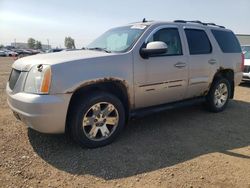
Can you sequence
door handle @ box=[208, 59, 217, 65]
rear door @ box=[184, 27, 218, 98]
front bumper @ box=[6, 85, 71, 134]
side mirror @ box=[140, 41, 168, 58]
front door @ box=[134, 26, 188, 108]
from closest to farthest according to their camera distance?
front bumper @ box=[6, 85, 71, 134] < side mirror @ box=[140, 41, 168, 58] < front door @ box=[134, 26, 188, 108] < rear door @ box=[184, 27, 218, 98] < door handle @ box=[208, 59, 217, 65]

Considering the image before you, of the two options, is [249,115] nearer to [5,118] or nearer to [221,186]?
[221,186]

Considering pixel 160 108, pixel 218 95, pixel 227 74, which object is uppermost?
pixel 227 74

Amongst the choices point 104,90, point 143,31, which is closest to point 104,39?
point 143,31

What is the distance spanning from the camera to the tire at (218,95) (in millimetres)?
6221

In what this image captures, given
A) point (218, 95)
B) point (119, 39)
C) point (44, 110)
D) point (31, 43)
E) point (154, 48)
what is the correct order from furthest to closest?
point (31, 43)
point (218, 95)
point (119, 39)
point (154, 48)
point (44, 110)

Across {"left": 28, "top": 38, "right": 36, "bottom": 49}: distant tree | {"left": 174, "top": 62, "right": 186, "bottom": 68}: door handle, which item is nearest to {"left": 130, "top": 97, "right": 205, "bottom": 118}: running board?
{"left": 174, "top": 62, "right": 186, "bottom": 68}: door handle

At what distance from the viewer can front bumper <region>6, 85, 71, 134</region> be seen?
3.65 metres

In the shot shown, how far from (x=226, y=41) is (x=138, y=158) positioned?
3.98m

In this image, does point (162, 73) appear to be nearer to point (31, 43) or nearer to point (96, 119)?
point (96, 119)

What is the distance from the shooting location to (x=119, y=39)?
16.4 feet

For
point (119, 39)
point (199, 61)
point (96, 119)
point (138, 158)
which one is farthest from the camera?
point (199, 61)

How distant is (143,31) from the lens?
4785 mm

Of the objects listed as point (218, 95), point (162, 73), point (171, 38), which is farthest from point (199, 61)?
point (218, 95)

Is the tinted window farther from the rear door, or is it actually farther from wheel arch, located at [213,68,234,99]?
wheel arch, located at [213,68,234,99]
